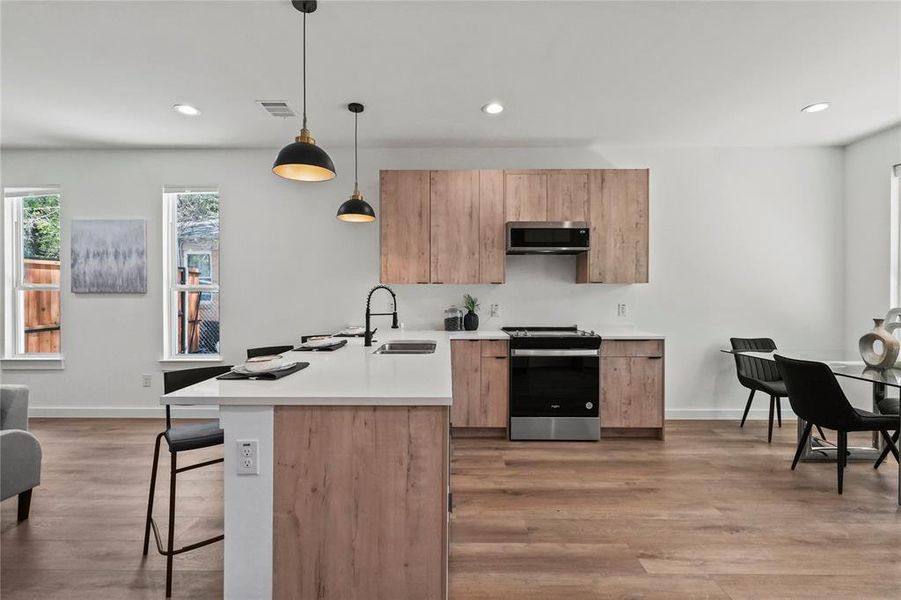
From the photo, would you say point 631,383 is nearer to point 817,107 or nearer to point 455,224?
point 455,224

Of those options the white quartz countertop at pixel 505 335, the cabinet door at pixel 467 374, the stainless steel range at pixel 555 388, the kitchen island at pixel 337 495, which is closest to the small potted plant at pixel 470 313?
the white quartz countertop at pixel 505 335

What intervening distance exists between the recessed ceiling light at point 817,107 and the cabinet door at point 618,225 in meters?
1.20

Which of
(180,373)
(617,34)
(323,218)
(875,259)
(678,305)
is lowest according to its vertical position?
(180,373)

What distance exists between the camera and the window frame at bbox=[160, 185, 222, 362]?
178 inches

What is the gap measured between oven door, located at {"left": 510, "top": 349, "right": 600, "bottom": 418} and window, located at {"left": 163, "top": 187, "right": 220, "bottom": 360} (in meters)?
3.09

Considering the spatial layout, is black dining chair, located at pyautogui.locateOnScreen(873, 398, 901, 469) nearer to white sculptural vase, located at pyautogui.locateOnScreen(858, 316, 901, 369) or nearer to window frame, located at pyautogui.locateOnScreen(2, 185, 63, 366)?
white sculptural vase, located at pyautogui.locateOnScreen(858, 316, 901, 369)

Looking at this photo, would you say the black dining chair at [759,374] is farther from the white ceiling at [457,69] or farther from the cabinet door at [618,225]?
the white ceiling at [457,69]

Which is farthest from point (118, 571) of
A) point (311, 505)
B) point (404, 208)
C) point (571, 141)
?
point (571, 141)

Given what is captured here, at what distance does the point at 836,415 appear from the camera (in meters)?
2.69

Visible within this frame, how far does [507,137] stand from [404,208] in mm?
1155

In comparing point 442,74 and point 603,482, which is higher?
point 442,74

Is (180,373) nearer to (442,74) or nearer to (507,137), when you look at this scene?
(442,74)

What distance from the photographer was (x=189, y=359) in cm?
452

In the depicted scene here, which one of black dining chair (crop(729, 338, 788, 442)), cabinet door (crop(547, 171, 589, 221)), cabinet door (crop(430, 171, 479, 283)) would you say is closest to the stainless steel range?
cabinet door (crop(430, 171, 479, 283))
